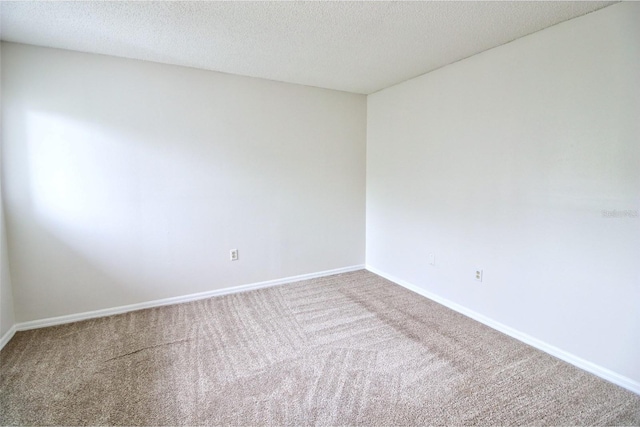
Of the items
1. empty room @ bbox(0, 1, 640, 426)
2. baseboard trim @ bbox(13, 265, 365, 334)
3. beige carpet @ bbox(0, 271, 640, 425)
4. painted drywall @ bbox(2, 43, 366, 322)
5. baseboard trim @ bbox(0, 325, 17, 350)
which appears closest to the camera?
beige carpet @ bbox(0, 271, 640, 425)

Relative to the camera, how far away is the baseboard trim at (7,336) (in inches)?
90.4

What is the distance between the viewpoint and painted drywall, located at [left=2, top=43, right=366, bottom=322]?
251cm

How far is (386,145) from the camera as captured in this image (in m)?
3.72

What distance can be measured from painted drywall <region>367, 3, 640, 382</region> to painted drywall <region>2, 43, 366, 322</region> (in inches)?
48.8

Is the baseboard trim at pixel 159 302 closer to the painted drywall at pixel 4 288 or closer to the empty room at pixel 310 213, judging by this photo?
the empty room at pixel 310 213

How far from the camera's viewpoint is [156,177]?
2.92 meters

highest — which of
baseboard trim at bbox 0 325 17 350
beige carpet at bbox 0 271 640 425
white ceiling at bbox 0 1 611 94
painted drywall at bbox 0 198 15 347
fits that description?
white ceiling at bbox 0 1 611 94

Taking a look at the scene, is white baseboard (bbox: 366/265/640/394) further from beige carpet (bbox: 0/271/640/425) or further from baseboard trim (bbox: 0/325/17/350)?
baseboard trim (bbox: 0/325/17/350)

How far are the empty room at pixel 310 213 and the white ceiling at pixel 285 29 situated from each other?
0.02 meters

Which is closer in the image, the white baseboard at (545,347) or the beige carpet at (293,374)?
the beige carpet at (293,374)

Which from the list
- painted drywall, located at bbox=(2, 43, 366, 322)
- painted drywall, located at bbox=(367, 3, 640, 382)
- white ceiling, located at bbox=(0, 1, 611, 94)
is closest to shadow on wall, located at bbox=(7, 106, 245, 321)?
painted drywall, located at bbox=(2, 43, 366, 322)

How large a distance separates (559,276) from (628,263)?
0.39 metres

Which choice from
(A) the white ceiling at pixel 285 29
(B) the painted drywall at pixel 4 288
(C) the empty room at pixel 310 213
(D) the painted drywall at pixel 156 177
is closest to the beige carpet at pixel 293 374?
(C) the empty room at pixel 310 213

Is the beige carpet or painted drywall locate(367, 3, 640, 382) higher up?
painted drywall locate(367, 3, 640, 382)
